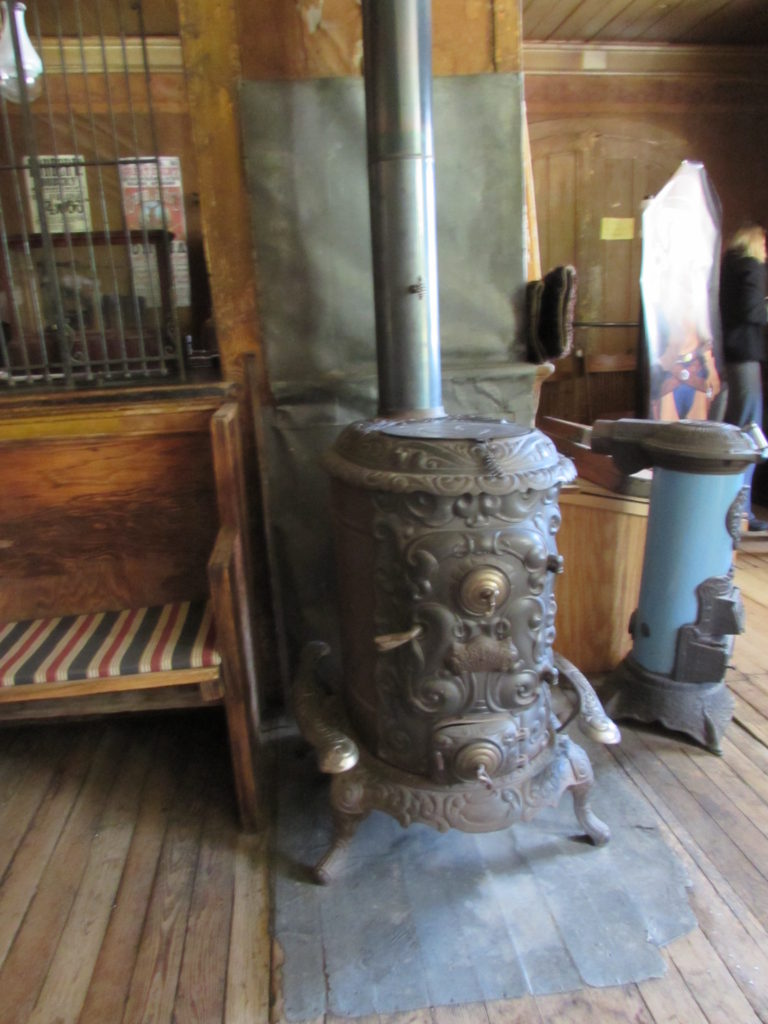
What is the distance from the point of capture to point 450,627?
1322 mm

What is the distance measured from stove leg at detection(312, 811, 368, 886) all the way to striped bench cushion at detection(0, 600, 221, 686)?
1.40 ft

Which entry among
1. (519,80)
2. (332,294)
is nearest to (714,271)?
(519,80)

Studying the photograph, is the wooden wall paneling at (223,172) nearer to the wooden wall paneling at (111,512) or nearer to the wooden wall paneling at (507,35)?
the wooden wall paneling at (111,512)

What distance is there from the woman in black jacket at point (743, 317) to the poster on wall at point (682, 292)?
0.07 meters

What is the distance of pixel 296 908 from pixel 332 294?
142 centimetres

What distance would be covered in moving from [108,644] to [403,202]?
1195mm

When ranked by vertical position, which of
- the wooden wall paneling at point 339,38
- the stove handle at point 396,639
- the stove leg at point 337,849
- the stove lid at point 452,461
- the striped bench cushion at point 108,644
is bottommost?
the stove leg at point 337,849

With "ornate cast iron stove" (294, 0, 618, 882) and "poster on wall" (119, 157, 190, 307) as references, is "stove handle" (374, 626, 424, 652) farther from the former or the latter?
"poster on wall" (119, 157, 190, 307)

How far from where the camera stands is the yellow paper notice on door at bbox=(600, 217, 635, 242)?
11.7 ft

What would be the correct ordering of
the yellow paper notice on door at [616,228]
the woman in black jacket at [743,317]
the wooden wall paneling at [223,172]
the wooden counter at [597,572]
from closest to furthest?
the wooden wall paneling at [223,172] < the wooden counter at [597,572] < the woman in black jacket at [743,317] < the yellow paper notice on door at [616,228]

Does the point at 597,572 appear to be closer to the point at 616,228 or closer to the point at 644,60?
the point at 616,228

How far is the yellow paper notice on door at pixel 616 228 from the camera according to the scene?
3553mm

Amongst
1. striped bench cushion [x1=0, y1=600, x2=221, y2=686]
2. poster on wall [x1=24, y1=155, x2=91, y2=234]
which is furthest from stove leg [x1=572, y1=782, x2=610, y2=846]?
poster on wall [x1=24, y1=155, x2=91, y2=234]

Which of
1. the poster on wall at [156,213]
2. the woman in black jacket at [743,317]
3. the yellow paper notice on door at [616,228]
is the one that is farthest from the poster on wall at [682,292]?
the poster on wall at [156,213]
